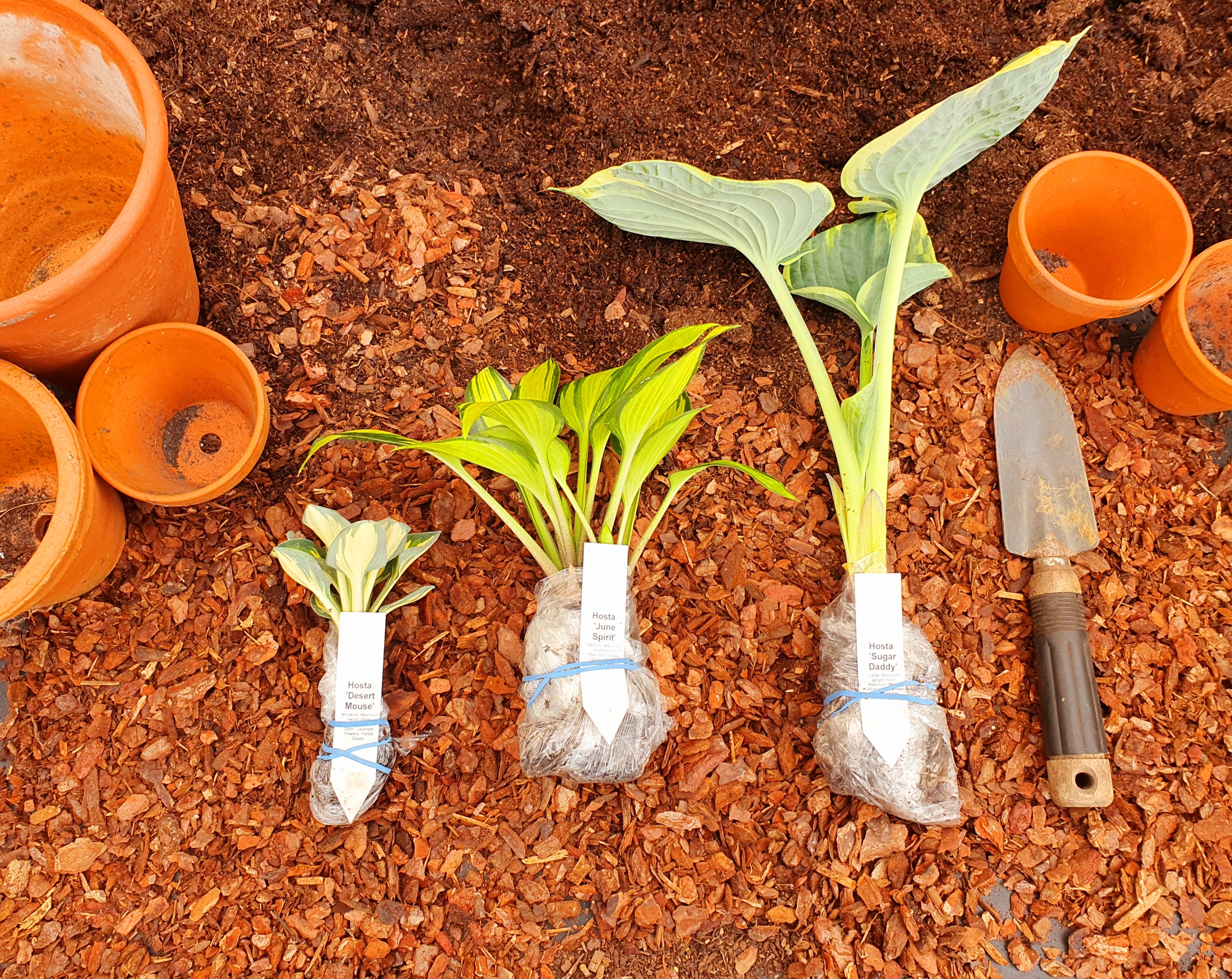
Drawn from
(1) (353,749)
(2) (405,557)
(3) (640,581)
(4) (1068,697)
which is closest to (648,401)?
(3) (640,581)

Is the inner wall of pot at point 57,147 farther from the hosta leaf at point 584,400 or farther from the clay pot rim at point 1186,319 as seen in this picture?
the clay pot rim at point 1186,319

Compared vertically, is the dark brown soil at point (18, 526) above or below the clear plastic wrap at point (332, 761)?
above

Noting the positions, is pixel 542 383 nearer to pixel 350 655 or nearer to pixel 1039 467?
pixel 350 655

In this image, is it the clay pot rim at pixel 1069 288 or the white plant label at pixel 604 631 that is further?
the clay pot rim at pixel 1069 288

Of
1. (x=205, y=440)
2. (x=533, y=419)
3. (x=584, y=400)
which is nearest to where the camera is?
(x=533, y=419)

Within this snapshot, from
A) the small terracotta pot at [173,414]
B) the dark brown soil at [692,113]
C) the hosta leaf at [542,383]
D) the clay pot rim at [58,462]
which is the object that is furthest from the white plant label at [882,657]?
the clay pot rim at [58,462]

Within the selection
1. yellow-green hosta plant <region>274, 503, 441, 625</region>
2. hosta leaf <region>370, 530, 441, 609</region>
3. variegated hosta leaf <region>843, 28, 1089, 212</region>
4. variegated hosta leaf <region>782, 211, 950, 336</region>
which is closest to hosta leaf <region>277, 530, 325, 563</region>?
yellow-green hosta plant <region>274, 503, 441, 625</region>

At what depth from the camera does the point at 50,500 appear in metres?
1.42

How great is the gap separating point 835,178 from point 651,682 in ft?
3.35

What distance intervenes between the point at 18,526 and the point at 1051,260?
194 centimetres

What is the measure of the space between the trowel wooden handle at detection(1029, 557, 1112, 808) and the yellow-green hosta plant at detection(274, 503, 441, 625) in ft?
3.27

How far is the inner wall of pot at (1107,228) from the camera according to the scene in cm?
140

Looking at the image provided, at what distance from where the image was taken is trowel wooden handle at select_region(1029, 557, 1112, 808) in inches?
48.3

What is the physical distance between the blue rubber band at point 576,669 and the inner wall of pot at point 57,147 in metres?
1.06
